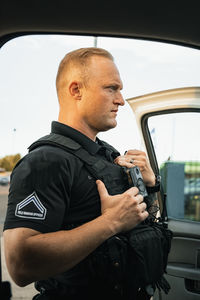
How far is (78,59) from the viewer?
1498mm

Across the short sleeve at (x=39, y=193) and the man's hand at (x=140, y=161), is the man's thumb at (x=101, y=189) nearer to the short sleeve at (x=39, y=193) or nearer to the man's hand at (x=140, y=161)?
the short sleeve at (x=39, y=193)

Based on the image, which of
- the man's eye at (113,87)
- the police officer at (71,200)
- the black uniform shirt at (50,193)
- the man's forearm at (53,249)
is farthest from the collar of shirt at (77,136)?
the man's forearm at (53,249)

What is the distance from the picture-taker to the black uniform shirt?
114 centimetres

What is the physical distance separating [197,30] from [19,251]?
120cm

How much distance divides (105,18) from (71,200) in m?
0.78

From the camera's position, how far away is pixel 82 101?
57.3 inches

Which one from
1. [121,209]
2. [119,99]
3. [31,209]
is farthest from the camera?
[119,99]

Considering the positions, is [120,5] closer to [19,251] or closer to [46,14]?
[46,14]

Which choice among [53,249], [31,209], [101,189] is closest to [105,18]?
[101,189]

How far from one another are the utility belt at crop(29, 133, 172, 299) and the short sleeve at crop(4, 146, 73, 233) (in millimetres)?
119

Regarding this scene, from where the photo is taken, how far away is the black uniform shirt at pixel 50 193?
1141 mm

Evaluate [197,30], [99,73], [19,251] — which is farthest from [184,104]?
[19,251]

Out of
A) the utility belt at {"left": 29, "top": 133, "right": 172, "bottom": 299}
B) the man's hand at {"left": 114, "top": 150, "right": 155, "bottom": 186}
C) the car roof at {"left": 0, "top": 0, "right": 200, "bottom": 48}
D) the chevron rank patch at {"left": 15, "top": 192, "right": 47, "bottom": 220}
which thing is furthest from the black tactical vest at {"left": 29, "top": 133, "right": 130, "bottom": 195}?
the car roof at {"left": 0, "top": 0, "right": 200, "bottom": 48}

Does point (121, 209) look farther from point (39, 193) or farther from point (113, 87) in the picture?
point (113, 87)
